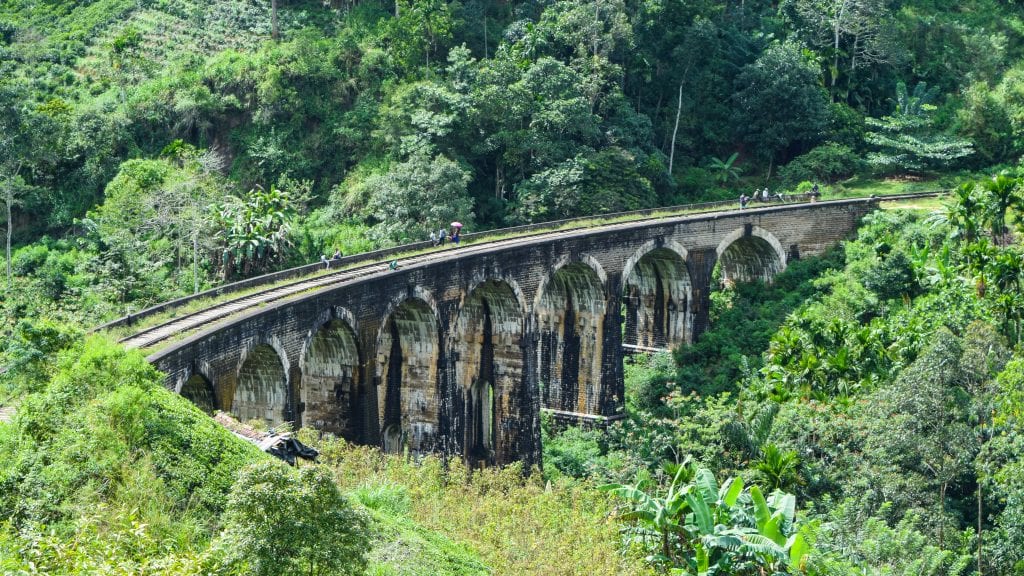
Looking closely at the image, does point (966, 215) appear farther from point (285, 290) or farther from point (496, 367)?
point (285, 290)

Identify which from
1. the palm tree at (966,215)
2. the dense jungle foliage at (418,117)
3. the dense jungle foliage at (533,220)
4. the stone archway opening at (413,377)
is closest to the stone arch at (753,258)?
the dense jungle foliage at (533,220)

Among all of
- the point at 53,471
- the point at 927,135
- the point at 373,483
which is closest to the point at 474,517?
the point at 373,483

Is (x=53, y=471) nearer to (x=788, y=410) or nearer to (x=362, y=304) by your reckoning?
(x=362, y=304)

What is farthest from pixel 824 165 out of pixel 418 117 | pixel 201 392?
pixel 201 392

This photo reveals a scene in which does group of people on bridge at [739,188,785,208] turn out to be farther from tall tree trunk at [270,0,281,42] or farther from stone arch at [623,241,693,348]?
tall tree trunk at [270,0,281,42]

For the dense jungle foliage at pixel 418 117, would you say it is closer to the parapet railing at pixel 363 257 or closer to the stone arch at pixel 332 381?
the parapet railing at pixel 363 257

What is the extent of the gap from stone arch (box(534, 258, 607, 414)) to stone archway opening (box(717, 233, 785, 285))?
383 inches

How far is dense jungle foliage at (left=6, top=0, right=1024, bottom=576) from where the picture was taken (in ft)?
77.8

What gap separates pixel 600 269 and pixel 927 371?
1466cm

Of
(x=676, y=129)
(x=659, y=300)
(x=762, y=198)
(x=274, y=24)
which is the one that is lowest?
(x=659, y=300)

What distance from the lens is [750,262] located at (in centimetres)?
5719

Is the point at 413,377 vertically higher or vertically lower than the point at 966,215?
lower

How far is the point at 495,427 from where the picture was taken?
43.8 m

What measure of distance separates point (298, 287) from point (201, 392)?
709cm
